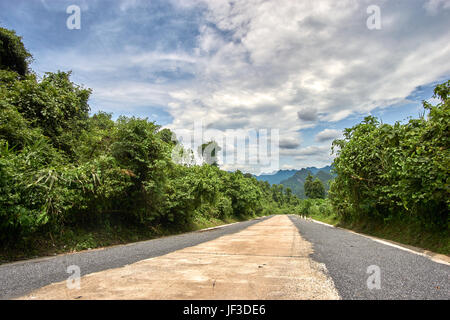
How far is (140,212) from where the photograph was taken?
1092 cm

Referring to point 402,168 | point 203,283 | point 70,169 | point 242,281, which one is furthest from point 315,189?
point 203,283

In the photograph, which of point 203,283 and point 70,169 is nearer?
point 203,283

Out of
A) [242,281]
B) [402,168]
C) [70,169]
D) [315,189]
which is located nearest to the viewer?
[242,281]

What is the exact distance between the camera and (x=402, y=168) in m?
7.32

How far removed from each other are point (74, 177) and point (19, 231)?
2.22m

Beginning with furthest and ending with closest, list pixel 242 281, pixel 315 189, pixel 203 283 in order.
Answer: pixel 315 189, pixel 242 281, pixel 203 283

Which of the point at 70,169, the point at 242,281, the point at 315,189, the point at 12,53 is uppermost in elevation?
the point at 12,53

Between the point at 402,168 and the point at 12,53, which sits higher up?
the point at 12,53

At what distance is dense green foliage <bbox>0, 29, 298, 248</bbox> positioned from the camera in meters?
6.18

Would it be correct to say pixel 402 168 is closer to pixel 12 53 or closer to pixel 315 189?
pixel 12 53

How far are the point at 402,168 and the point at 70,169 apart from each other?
10.5 metres
